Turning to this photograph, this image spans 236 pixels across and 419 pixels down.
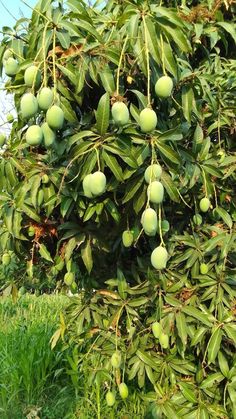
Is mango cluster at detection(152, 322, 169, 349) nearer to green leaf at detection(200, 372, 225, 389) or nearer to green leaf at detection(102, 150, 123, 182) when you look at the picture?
green leaf at detection(200, 372, 225, 389)

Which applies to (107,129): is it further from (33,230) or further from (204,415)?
(204,415)

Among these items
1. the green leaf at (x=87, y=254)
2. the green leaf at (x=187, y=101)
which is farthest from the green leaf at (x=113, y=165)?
the green leaf at (x=87, y=254)

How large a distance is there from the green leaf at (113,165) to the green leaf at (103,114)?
54 millimetres

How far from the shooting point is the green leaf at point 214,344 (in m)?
1.61

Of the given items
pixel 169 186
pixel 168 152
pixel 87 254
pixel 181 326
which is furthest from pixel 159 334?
pixel 168 152

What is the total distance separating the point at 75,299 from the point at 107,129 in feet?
3.00

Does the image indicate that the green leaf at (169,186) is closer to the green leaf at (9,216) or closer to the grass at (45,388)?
the green leaf at (9,216)

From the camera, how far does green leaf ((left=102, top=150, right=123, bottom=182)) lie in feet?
4.06

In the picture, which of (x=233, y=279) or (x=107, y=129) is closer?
(x=107, y=129)

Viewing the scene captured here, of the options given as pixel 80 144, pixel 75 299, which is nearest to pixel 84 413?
pixel 75 299

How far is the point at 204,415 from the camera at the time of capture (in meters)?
1.71

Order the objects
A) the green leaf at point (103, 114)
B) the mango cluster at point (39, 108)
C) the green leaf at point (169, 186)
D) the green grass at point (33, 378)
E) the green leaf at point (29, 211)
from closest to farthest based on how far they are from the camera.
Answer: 1. the mango cluster at point (39, 108)
2. the green leaf at point (103, 114)
3. the green leaf at point (169, 186)
4. the green leaf at point (29, 211)
5. the green grass at point (33, 378)

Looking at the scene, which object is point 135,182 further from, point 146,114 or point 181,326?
point 181,326

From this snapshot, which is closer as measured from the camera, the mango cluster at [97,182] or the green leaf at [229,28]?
the mango cluster at [97,182]
